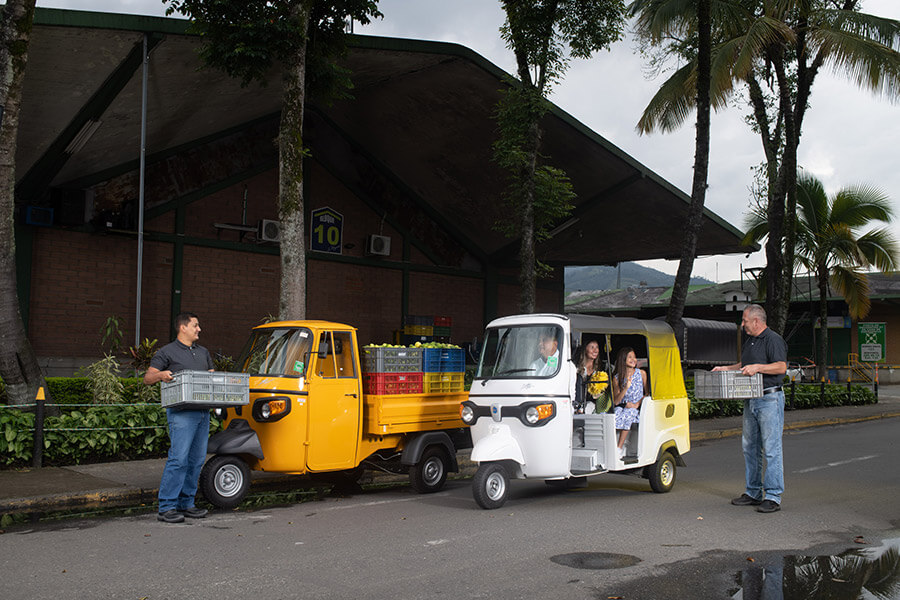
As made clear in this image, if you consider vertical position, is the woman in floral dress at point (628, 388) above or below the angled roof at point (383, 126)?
below

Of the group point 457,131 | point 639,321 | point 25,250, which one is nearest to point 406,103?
point 457,131

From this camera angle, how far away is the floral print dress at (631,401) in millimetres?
9375

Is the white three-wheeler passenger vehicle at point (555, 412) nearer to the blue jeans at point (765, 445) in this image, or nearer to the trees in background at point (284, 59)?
the blue jeans at point (765, 445)

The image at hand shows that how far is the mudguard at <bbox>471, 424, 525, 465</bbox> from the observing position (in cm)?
857

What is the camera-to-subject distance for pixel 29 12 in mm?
10719

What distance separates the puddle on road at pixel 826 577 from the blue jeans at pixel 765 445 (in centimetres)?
168

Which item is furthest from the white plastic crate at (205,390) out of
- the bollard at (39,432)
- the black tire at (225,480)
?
the bollard at (39,432)

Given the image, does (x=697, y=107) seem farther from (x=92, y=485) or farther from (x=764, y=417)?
(x=92, y=485)

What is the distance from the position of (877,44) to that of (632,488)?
13223 millimetres

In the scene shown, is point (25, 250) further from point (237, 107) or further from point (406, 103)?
point (406, 103)

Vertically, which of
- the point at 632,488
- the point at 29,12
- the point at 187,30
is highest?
the point at 187,30

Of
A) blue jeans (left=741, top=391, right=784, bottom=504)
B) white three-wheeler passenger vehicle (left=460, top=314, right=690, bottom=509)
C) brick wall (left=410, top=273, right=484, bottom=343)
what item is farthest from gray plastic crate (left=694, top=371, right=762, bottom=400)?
brick wall (left=410, top=273, right=484, bottom=343)

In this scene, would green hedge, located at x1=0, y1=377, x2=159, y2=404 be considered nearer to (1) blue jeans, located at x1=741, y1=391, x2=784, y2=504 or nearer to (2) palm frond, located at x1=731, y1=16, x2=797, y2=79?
(1) blue jeans, located at x1=741, y1=391, x2=784, y2=504

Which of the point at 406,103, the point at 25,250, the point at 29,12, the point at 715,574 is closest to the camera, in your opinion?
the point at 715,574
